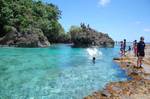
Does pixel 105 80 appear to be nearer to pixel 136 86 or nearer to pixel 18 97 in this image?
pixel 136 86

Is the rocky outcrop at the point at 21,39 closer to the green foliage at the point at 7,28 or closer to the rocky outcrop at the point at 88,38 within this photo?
the green foliage at the point at 7,28

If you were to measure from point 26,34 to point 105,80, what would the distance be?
186 ft

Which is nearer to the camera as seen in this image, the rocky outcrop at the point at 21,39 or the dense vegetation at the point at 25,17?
the rocky outcrop at the point at 21,39

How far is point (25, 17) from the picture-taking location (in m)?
79.6

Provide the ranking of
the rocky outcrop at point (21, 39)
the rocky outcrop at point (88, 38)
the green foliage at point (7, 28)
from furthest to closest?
the rocky outcrop at point (88, 38), the green foliage at point (7, 28), the rocky outcrop at point (21, 39)

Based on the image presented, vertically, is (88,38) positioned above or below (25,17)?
below

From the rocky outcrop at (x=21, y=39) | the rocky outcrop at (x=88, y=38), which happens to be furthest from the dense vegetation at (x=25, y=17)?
the rocky outcrop at (x=88, y=38)

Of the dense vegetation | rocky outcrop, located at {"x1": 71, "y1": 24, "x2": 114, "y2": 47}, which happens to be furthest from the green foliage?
rocky outcrop, located at {"x1": 71, "y1": 24, "x2": 114, "y2": 47}

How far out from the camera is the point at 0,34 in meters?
79.7

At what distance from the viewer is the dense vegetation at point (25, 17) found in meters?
76.4

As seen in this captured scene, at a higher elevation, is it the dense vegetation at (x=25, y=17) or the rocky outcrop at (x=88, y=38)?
the dense vegetation at (x=25, y=17)

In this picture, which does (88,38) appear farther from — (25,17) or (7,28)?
(7,28)

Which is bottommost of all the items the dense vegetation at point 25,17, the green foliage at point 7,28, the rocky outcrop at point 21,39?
the rocky outcrop at point 21,39

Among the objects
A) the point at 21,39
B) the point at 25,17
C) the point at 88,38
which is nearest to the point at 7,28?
the point at 21,39
